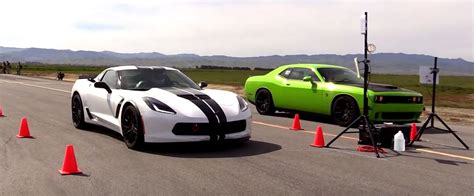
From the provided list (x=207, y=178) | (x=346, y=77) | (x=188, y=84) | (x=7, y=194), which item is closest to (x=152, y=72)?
(x=188, y=84)

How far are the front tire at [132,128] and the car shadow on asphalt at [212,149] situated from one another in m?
0.18

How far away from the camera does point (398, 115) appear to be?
1138cm

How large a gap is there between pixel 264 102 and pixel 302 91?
62.5 inches

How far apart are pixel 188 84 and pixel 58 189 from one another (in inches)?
154

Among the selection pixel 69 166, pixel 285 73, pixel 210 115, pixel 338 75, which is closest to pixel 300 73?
pixel 285 73

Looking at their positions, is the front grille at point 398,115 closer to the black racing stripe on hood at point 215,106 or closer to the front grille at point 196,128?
the black racing stripe on hood at point 215,106

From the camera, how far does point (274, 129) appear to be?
10734 mm

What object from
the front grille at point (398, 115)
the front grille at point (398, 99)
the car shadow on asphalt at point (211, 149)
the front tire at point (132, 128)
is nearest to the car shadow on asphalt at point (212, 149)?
the car shadow on asphalt at point (211, 149)

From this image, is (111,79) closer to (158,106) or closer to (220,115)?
(158,106)

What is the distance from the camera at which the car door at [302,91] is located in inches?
495

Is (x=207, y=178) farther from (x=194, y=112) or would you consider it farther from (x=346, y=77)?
(x=346, y=77)

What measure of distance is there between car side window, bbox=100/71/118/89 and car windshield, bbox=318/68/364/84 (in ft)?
17.4

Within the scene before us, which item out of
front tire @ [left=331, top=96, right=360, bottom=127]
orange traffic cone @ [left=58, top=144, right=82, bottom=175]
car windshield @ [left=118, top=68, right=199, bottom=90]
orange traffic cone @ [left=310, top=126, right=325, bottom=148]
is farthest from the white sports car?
front tire @ [left=331, top=96, right=360, bottom=127]

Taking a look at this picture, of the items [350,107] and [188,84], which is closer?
[188,84]
